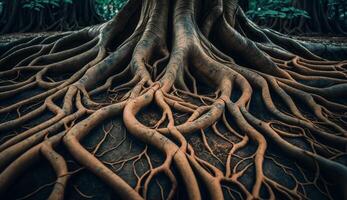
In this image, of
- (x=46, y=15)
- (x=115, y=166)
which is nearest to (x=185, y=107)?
(x=115, y=166)

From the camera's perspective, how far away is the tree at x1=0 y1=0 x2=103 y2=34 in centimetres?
880

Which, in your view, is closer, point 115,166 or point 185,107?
point 115,166

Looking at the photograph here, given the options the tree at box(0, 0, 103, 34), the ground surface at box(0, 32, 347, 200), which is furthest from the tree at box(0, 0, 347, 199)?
the tree at box(0, 0, 103, 34)

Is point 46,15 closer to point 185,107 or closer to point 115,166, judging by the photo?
point 185,107

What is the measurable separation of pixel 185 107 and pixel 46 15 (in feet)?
28.8

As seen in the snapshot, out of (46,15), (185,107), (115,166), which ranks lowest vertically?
(46,15)

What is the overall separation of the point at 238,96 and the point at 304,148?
0.96m

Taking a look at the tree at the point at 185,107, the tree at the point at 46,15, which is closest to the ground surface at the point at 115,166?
the tree at the point at 185,107

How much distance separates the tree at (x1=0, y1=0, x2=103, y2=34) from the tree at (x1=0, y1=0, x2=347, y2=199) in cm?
523

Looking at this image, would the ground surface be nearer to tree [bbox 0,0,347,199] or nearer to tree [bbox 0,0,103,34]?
tree [bbox 0,0,347,199]

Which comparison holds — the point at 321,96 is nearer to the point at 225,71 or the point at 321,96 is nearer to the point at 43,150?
the point at 225,71

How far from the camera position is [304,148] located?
97.3 inches

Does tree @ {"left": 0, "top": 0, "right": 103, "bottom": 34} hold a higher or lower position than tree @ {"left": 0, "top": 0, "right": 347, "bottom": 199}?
lower

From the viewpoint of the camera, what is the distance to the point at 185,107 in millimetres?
2740
